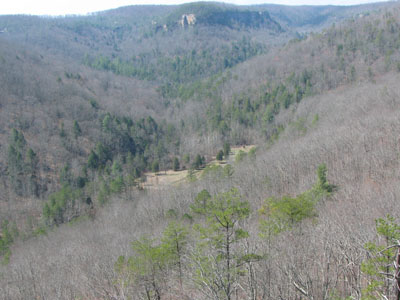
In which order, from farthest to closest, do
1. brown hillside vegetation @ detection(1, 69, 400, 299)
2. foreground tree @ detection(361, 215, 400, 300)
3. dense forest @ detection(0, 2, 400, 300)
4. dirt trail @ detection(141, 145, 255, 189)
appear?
dirt trail @ detection(141, 145, 255, 189) < brown hillside vegetation @ detection(1, 69, 400, 299) < dense forest @ detection(0, 2, 400, 300) < foreground tree @ detection(361, 215, 400, 300)

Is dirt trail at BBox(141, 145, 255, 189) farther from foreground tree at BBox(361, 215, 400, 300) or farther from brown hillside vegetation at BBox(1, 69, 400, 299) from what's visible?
foreground tree at BBox(361, 215, 400, 300)

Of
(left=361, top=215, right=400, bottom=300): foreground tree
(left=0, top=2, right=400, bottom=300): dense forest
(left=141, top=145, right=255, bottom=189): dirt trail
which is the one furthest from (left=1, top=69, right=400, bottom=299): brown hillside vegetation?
(left=141, top=145, right=255, bottom=189): dirt trail

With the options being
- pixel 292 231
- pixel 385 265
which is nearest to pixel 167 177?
pixel 292 231

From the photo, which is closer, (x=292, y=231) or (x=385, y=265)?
(x=385, y=265)

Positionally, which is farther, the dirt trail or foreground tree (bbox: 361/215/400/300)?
the dirt trail

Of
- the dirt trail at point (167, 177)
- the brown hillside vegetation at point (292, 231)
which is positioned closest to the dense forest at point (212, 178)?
the brown hillside vegetation at point (292, 231)

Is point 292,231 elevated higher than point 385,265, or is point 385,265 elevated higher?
point 385,265

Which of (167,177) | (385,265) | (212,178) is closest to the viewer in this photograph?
(385,265)

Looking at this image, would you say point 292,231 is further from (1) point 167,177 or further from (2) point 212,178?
(1) point 167,177

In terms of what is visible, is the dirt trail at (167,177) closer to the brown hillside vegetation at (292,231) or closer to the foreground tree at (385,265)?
the brown hillside vegetation at (292,231)
